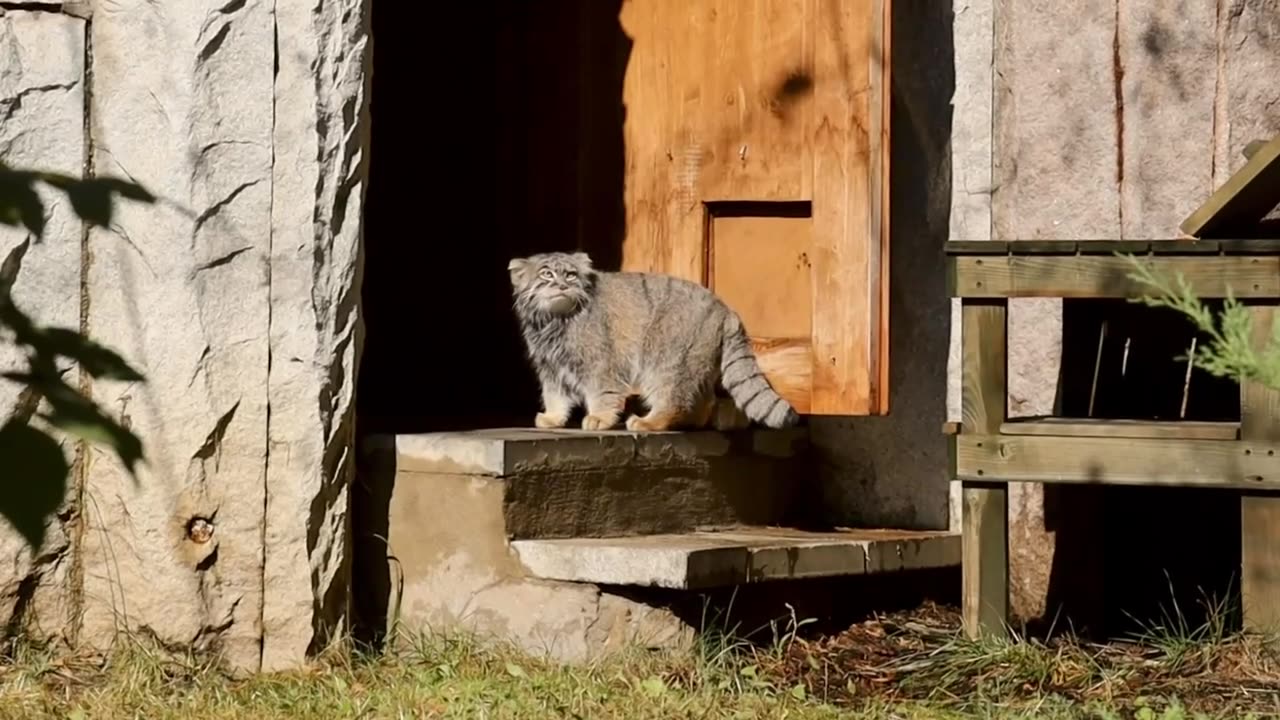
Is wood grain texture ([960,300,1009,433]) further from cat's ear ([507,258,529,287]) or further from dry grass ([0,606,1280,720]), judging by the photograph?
cat's ear ([507,258,529,287])

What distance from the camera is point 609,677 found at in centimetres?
549

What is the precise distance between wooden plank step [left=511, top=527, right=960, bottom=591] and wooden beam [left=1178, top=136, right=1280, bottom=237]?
5.33 feet

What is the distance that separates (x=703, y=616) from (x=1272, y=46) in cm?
274

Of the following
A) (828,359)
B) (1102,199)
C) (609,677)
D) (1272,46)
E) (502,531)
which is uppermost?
(1272,46)

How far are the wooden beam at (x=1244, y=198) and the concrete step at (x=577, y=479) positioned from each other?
6.50 feet

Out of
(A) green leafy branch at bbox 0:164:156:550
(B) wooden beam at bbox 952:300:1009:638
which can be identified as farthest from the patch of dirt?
(A) green leafy branch at bbox 0:164:156:550

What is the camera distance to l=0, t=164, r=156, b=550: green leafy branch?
1.49 m

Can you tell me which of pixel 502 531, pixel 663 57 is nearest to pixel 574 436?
pixel 502 531

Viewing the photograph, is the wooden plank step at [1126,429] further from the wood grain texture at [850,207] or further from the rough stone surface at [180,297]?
the rough stone surface at [180,297]

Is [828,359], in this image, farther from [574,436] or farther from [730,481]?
[574,436]

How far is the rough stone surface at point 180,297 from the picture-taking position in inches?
215

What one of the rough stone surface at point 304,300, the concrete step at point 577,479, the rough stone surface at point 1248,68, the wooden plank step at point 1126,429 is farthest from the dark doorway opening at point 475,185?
the rough stone surface at point 1248,68

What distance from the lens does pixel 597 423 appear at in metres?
6.74

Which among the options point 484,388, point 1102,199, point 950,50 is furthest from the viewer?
point 484,388
